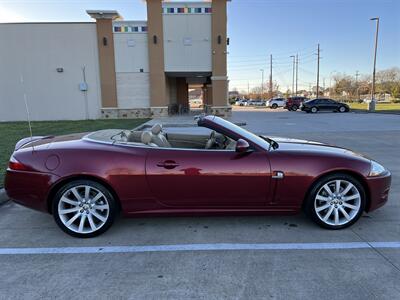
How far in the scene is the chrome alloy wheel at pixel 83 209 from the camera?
137 inches

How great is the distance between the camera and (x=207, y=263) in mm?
2971

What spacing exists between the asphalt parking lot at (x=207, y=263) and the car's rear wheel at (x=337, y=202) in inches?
5.5

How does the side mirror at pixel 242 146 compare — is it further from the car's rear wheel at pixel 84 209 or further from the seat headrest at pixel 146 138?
the car's rear wheel at pixel 84 209

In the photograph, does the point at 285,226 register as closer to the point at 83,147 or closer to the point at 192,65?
the point at 83,147

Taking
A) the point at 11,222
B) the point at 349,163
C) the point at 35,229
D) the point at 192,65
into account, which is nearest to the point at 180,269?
the point at 35,229

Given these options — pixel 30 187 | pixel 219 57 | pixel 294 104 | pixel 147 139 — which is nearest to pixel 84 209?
pixel 30 187

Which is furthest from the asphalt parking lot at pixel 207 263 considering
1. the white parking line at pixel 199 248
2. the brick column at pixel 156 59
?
the brick column at pixel 156 59

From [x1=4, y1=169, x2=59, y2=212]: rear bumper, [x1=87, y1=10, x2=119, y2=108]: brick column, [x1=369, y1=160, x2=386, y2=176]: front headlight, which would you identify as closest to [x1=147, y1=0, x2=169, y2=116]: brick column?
[x1=87, y1=10, x2=119, y2=108]: brick column

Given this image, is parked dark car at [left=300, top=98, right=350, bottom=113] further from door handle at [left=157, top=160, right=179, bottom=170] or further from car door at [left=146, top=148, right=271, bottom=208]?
door handle at [left=157, top=160, right=179, bottom=170]

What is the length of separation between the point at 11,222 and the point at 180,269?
251cm

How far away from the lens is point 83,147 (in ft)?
11.6

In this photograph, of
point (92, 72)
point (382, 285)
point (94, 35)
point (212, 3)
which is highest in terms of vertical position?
point (212, 3)

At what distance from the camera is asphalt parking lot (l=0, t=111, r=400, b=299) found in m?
2.55

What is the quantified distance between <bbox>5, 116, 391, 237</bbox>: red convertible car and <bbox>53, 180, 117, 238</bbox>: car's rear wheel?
0.01 metres
